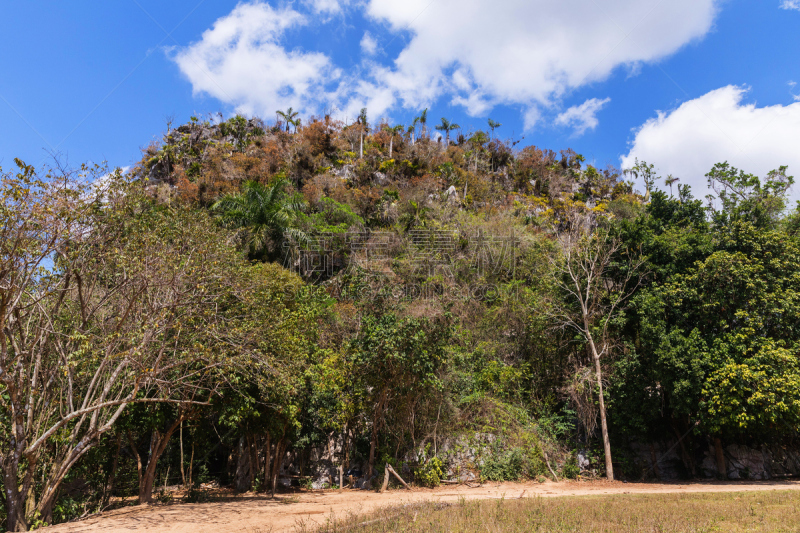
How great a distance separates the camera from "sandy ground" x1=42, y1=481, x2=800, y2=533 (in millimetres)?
9067

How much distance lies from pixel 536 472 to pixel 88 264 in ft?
51.2

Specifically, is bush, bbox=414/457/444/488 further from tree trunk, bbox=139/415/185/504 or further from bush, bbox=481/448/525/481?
tree trunk, bbox=139/415/185/504

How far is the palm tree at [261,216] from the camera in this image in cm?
2366

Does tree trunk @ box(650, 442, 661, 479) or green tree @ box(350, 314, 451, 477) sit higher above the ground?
green tree @ box(350, 314, 451, 477)

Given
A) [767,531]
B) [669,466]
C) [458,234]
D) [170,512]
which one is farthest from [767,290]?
[170,512]

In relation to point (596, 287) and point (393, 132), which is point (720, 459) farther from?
point (393, 132)

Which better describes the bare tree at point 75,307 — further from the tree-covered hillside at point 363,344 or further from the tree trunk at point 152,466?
the tree trunk at point 152,466

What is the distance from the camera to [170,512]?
34.7 feet

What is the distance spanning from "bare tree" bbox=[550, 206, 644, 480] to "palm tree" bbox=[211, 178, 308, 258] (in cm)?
1385

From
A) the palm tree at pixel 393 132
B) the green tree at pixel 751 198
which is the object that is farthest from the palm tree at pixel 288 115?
the green tree at pixel 751 198

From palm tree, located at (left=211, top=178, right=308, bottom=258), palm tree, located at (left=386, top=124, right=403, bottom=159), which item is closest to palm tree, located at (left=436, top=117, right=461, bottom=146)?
palm tree, located at (left=386, top=124, right=403, bottom=159)

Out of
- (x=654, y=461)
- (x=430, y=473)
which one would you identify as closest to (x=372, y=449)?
(x=430, y=473)

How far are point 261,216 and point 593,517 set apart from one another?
20559mm

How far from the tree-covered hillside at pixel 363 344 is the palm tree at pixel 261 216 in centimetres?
14
